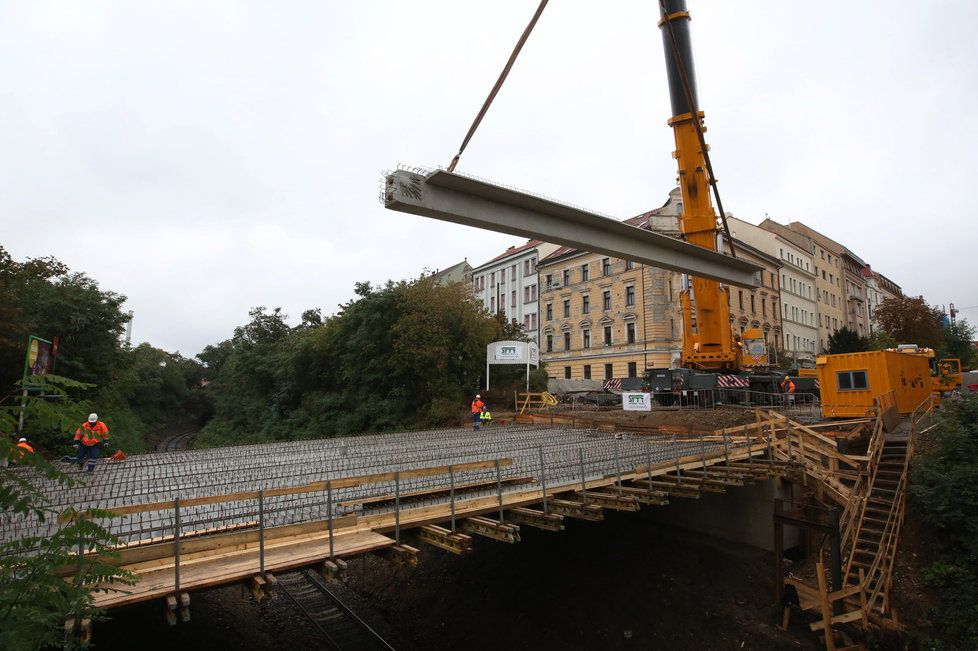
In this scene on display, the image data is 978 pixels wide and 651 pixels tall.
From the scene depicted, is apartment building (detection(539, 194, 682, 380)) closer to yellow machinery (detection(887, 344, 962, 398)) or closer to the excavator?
yellow machinery (detection(887, 344, 962, 398))

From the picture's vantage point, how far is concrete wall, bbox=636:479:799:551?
14.5m

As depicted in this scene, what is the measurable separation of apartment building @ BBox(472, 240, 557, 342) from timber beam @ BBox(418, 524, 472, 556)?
45.7m

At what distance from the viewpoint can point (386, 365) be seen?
30.9 meters

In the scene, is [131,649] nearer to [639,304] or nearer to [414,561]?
[414,561]

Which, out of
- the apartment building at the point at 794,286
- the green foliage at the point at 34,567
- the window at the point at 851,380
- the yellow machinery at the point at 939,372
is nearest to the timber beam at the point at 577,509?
the green foliage at the point at 34,567

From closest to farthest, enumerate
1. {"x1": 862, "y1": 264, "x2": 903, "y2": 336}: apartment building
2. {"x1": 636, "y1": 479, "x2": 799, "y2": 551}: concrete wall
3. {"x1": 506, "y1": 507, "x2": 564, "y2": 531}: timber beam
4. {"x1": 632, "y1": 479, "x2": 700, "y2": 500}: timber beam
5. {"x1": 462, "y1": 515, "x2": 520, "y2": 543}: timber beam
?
{"x1": 462, "y1": 515, "x2": 520, "y2": 543}: timber beam < {"x1": 506, "y1": 507, "x2": 564, "y2": 531}: timber beam < {"x1": 632, "y1": 479, "x2": 700, "y2": 500}: timber beam < {"x1": 636, "y1": 479, "x2": 799, "y2": 551}: concrete wall < {"x1": 862, "y1": 264, "x2": 903, "y2": 336}: apartment building

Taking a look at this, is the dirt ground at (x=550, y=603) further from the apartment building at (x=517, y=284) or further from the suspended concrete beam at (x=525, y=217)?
the apartment building at (x=517, y=284)

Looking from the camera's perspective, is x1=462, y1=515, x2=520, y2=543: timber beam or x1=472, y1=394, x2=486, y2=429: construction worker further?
x1=472, y1=394, x2=486, y2=429: construction worker

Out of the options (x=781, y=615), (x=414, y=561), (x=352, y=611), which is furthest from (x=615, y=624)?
(x=414, y=561)

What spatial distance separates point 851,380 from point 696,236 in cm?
687

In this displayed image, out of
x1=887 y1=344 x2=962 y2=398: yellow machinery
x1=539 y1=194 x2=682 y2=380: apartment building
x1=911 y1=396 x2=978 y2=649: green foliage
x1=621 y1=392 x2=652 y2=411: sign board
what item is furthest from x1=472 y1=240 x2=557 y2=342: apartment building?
x1=911 y1=396 x2=978 y2=649: green foliage

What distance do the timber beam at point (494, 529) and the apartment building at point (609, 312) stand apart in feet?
122

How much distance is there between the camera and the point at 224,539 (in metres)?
6.98

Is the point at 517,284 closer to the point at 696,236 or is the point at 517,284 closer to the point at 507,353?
the point at 507,353
